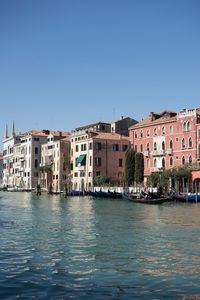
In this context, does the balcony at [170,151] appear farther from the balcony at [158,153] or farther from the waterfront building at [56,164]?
the waterfront building at [56,164]

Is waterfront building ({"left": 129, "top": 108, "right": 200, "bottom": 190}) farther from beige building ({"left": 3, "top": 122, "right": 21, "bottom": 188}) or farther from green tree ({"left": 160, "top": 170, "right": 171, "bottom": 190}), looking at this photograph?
A: beige building ({"left": 3, "top": 122, "right": 21, "bottom": 188})

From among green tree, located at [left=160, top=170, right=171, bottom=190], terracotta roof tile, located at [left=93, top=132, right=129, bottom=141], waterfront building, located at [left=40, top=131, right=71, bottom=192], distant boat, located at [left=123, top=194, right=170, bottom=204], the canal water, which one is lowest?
the canal water

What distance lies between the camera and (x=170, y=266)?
963 centimetres

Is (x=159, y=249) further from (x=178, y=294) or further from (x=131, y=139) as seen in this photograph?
(x=131, y=139)

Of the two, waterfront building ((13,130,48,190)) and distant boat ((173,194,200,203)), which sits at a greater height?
waterfront building ((13,130,48,190))

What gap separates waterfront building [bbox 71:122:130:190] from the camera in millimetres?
56594

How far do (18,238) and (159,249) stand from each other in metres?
4.47

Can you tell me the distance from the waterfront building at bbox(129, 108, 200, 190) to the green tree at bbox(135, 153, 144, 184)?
1.08 m

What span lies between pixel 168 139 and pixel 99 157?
12246mm

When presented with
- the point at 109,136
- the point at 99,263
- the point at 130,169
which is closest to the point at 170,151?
the point at 130,169

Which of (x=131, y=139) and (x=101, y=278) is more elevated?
(x=131, y=139)

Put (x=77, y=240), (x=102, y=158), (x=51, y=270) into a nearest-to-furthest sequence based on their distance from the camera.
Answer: (x=51, y=270), (x=77, y=240), (x=102, y=158)

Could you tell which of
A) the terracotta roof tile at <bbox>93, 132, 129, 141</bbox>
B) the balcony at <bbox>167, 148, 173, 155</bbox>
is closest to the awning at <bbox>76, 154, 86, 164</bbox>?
the terracotta roof tile at <bbox>93, 132, 129, 141</bbox>

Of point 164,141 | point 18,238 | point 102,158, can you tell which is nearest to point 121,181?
point 102,158
